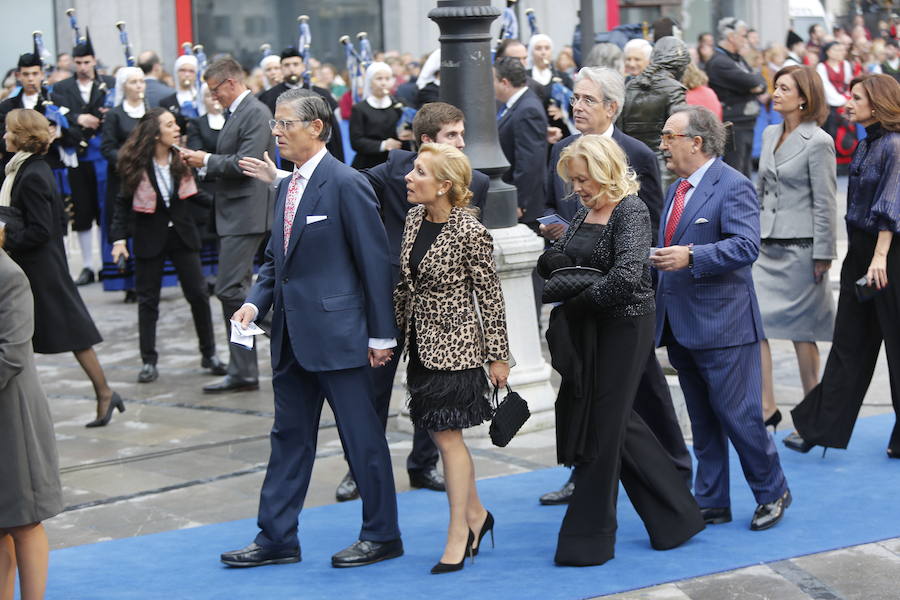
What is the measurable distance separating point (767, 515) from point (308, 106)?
103 inches

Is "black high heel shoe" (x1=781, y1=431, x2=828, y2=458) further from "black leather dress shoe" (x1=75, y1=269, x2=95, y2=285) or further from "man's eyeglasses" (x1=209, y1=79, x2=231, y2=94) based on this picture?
"black leather dress shoe" (x1=75, y1=269, x2=95, y2=285)

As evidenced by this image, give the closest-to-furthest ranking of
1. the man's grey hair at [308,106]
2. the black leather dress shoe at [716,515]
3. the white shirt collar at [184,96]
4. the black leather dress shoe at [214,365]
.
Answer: the man's grey hair at [308,106], the black leather dress shoe at [716,515], the black leather dress shoe at [214,365], the white shirt collar at [184,96]

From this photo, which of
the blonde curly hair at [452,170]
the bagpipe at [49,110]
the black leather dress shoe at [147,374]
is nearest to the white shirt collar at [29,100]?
the bagpipe at [49,110]

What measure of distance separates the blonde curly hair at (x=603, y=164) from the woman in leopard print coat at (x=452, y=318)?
0.43m

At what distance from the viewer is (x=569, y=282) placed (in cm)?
573

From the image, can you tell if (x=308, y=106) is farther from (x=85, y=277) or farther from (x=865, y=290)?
(x=85, y=277)

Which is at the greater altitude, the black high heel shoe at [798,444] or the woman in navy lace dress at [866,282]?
the woman in navy lace dress at [866,282]

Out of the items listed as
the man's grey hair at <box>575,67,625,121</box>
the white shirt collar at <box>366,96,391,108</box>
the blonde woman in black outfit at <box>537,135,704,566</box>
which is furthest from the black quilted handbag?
the white shirt collar at <box>366,96,391,108</box>

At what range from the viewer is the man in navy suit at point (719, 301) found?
6152 mm

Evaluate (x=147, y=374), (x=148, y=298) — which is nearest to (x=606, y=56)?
(x=148, y=298)

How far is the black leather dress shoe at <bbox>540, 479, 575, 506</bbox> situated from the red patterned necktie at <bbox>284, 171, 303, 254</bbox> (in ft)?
5.99

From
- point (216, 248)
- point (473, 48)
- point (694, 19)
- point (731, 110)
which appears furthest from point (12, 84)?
point (694, 19)

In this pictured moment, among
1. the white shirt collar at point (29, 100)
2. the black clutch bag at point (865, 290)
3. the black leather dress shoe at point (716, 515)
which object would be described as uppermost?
the white shirt collar at point (29, 100)

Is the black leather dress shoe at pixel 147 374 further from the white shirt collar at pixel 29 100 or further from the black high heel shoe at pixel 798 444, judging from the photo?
the black high heel shoe at pixel 798 444
